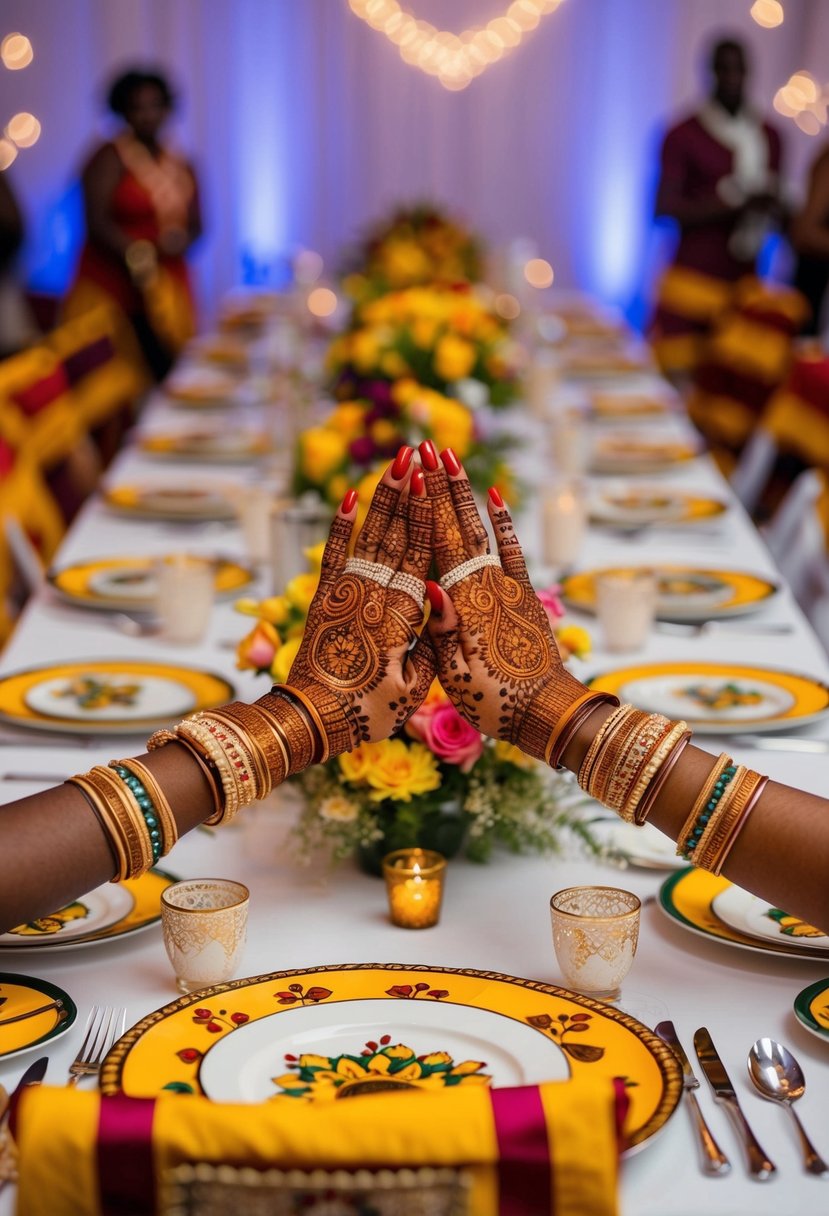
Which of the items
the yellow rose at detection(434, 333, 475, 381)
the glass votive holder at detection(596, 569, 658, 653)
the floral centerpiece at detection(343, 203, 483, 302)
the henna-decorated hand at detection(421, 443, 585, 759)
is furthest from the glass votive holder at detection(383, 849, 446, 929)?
the floral centerpiece at detection(343, 203, 483, 302)

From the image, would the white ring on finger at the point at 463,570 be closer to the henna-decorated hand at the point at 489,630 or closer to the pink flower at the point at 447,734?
the henna-decorated hand at the point at 489,630

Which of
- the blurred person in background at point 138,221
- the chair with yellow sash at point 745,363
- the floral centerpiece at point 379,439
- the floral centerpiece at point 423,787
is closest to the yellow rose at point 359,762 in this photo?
the floral centerpiece at point 423,787

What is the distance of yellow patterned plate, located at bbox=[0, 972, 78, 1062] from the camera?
103 centimetres

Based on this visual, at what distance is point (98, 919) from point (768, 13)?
28.9 feet

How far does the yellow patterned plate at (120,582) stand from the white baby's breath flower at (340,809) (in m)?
0.93

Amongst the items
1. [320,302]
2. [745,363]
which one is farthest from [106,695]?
[745,363]

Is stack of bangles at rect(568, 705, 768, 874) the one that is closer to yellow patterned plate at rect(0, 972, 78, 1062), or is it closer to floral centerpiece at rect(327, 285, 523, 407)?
yellow patterned plate at rect(0, 972, 78, 1062)

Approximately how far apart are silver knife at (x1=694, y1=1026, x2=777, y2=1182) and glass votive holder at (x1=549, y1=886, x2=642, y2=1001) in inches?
2.9

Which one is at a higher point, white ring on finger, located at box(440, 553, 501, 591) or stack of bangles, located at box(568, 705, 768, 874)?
white ring on finger, located at box(440, 553, 501, 591)

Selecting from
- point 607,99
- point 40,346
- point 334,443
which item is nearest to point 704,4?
point 607,99

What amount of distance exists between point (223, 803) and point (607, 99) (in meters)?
9.00

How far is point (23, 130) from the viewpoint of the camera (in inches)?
358

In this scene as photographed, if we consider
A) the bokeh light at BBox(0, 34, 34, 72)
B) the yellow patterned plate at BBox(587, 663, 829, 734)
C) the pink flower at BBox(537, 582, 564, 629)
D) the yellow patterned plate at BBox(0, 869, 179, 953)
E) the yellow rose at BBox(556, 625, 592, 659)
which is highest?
the bokeh light at BBox(0, 34, 34, 72)

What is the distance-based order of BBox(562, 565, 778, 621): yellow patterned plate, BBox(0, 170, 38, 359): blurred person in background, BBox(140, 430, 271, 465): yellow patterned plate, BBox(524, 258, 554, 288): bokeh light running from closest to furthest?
BBox(562, 565, 778, 621): yellow patterned plate < BBox(140, 430, 271, 465): yellow patterned plate < BBox(524, 258, 554, 288): bokeh light < BBox(0, 170, 38, 359): blurred person in background
